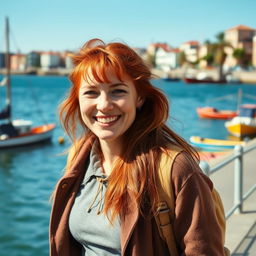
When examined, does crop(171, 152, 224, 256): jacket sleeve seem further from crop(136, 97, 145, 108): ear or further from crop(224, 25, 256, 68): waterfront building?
crop(224, 25, 256, 68): waterfront building

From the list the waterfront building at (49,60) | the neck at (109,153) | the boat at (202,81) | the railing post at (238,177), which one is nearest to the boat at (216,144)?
the railing post at (238,177)

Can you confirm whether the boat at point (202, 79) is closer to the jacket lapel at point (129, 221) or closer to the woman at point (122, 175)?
the woman at point (122, 175)

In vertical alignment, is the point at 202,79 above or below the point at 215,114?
below

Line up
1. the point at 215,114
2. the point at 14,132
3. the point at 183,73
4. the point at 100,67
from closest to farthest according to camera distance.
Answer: the point at 100,67
the point at 14,132
the point at 215,114
the point at 183,73

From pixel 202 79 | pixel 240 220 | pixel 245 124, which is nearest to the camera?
pixel 240 220

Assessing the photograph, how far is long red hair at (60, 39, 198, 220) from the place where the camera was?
Answer: 5.60 ft

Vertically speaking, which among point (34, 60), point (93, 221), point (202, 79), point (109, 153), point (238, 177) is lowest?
point (34, 60)

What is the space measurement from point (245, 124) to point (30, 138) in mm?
11920

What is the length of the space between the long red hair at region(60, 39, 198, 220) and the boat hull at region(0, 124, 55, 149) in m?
22.8

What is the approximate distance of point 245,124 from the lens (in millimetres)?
23094

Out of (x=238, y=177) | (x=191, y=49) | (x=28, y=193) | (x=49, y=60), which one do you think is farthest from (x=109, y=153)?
(x=49, y=60)

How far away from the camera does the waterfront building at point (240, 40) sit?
116438 mm

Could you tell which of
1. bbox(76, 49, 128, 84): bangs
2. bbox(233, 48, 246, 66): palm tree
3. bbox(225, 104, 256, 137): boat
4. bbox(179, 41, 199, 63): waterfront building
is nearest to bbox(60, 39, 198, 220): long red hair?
bbox(76, 49, 128, 84): bangs

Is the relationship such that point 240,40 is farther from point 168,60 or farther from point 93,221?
point 93,221
